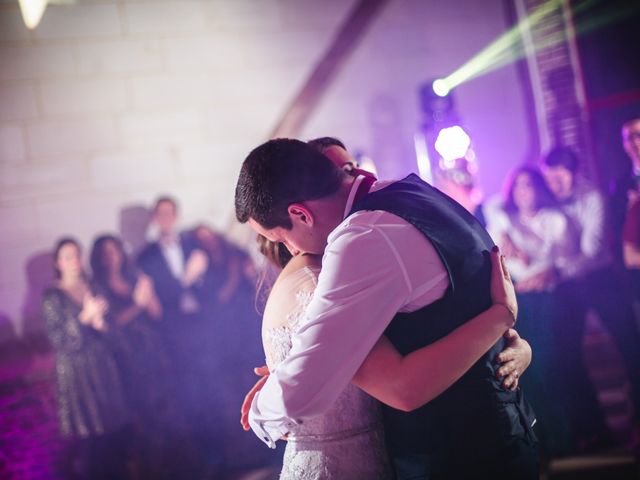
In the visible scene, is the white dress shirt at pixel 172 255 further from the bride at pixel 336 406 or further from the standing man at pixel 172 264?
the bride at pixel 336 406

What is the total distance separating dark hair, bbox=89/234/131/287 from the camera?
4.24 meters

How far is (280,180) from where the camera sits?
1325mm

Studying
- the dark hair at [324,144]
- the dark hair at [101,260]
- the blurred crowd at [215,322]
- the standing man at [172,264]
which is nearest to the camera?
the dark hair at [324,144]

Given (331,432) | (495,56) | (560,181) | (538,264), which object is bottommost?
(538,264)

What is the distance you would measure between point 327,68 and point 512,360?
13.0ft

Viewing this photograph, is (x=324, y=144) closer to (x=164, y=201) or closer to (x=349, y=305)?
(x=349, y=305)

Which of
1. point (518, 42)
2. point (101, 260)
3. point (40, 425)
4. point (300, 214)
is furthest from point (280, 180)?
point (518, 42)

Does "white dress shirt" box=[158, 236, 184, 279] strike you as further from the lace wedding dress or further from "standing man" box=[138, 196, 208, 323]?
the lace wedding dress

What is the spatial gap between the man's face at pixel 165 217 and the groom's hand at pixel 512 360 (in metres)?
3.47

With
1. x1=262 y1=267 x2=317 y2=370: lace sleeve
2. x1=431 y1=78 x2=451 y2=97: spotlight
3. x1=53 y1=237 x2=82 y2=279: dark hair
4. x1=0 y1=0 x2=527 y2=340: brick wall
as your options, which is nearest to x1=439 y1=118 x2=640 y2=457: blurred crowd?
x1=431 y1=78 x2=451 y2=97: spotlight

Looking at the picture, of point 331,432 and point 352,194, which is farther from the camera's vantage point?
point 331,432

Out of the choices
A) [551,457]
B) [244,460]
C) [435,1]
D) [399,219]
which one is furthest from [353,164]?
[435,1]

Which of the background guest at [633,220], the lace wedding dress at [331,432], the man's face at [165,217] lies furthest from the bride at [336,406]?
the man's face at [165,217]

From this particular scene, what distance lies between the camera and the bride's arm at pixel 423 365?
45.3 inches
